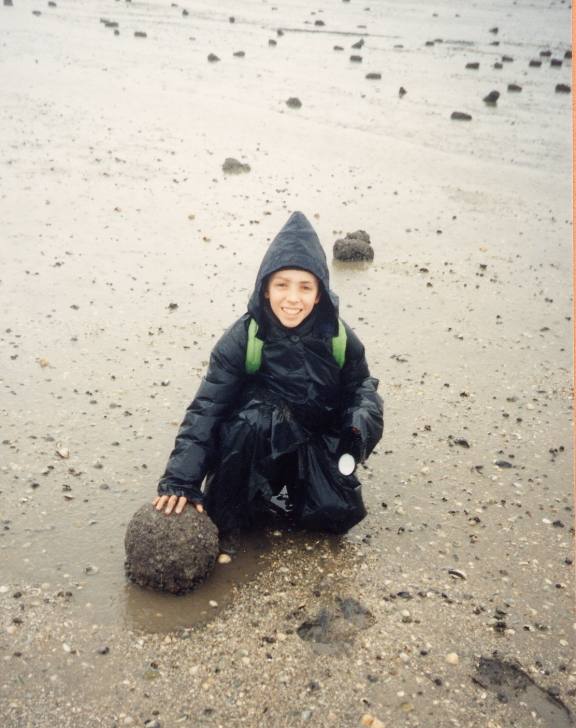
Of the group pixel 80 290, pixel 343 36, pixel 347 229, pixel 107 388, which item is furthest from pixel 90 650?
pixel 343 36

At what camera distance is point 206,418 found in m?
3.42

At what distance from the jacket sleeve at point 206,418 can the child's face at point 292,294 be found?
0.68ft

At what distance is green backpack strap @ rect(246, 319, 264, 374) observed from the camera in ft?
11.3

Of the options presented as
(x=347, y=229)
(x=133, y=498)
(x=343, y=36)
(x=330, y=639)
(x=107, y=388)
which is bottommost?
(x=330, y=639)

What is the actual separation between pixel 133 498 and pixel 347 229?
→ 509 cm

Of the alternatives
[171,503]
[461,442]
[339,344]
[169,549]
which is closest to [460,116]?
[461,442]

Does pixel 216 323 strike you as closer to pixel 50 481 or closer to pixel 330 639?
pixel 50 481

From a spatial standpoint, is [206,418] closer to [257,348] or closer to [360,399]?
[257,348]

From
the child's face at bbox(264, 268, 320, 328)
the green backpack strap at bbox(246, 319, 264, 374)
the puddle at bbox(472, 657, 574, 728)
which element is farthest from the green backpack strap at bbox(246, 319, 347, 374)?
the puddle at bbox(472, 657, 574, 728)

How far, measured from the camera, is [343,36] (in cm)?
3162

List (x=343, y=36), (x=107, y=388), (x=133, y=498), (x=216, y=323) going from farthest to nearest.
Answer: (x=343, y=36) → (x=216, y=323) → (x=107, y=388) → (x=133, y=498)

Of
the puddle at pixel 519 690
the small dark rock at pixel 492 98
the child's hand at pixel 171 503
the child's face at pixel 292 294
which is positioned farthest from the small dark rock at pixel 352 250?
the small dark rock at pixel 492 98

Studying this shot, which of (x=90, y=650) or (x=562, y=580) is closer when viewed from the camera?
(x=90, y=650)

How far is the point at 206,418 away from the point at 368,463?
4.23 ft
